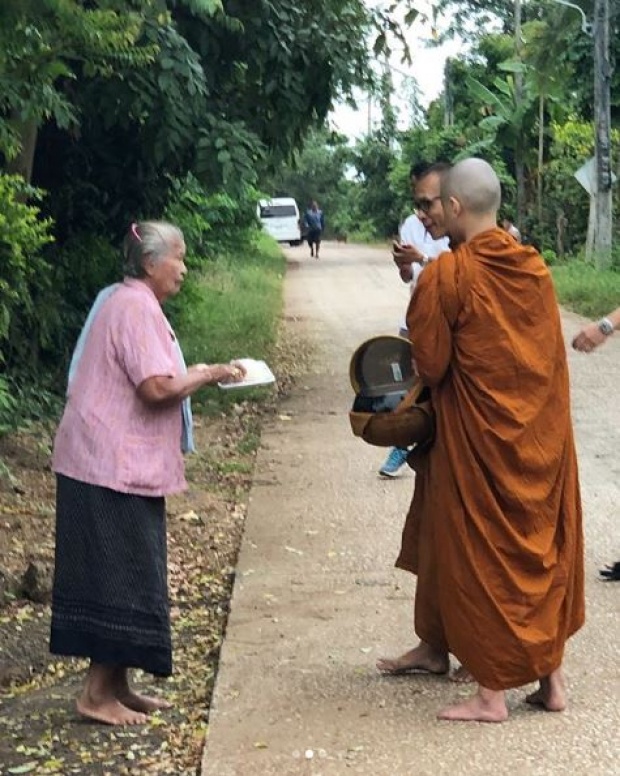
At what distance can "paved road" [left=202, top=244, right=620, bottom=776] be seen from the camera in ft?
14.3

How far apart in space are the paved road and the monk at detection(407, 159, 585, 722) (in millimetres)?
268

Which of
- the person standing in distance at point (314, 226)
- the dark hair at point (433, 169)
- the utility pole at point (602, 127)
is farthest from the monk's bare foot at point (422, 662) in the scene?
the person standing in distance at point (314, 226)

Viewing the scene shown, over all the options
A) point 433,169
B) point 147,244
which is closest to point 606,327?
point 433,169

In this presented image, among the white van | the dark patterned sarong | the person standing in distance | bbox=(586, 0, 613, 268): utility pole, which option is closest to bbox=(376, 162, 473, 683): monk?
the dark patterned sarong

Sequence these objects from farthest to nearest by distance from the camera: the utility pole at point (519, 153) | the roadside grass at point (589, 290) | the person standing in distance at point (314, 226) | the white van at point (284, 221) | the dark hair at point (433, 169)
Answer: the white van at point (284, 221), the person standing in distance at point (314, 226), the utility pole at point (519, 153), the roadside grass at point (589, 290), the dark hair at point (433, 169)

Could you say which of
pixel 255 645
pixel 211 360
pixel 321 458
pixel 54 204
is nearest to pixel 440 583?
pixel 255 645

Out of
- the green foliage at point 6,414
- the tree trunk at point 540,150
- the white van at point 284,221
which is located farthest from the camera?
the white van at point 284,221

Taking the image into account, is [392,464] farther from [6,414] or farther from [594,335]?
[594,335]

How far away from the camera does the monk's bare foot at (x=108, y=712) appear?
15.7ft

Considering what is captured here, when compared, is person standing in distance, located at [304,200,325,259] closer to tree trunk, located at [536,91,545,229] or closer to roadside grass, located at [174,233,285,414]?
tree trunk, located at [536,91,545,229]

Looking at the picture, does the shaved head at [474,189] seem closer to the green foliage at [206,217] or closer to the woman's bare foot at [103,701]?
the woman's bare foot at [103,701]

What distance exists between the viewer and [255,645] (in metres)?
5.55

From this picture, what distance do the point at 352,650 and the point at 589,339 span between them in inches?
61.2

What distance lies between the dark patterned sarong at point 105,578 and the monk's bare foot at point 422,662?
0.95 m
